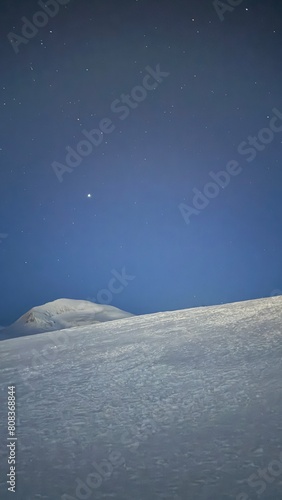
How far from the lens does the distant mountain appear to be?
3203 centimetres

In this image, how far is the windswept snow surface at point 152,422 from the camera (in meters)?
2.30

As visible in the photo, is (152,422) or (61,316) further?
(61,316)

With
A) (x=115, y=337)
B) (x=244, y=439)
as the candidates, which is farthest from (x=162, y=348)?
(x=244, y=439)

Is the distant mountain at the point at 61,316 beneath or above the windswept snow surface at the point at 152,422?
above

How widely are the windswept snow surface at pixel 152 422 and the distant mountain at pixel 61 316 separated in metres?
23.7

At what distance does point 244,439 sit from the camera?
2727mm

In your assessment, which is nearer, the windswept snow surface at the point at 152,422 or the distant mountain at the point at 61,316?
the windswept snow surface at the point at 152,422

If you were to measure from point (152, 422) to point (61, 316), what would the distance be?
37858 millimetres

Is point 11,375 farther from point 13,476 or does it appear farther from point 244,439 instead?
point 244,439

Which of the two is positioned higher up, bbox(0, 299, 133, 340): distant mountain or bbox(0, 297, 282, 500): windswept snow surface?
bbox(0, 299, 133, 340): distant mountain

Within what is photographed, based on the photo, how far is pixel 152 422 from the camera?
127 inches

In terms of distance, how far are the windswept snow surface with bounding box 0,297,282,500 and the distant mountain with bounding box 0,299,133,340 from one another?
23.7 m

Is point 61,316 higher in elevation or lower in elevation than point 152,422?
higher

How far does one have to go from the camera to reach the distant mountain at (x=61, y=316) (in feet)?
105
